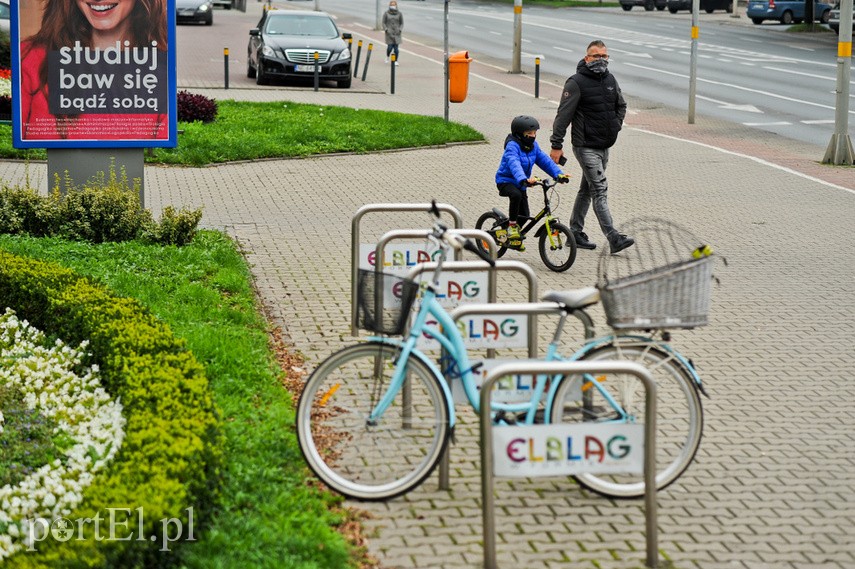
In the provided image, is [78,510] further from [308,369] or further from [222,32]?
[222,32]

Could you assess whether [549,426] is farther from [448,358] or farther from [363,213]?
[363,213]

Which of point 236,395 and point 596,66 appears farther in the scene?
point 596,66

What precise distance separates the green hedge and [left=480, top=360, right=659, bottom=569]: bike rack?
1157mm

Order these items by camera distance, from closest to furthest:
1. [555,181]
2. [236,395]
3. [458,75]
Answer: [236,395] → [555,181] → [458,75]

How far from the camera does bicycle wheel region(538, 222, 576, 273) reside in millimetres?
11461

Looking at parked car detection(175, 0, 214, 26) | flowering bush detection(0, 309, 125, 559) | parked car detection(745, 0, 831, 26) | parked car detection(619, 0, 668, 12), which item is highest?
parked car detection(619, 0, 668, 12)

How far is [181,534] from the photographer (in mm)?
5094

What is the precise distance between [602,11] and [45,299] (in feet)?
186

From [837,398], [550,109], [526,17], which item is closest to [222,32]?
[526,17]

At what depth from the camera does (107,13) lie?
12531 millimetres

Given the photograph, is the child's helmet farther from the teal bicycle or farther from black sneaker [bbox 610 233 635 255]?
the teal bicycle

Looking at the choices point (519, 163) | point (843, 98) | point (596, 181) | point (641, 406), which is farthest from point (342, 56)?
point (641, 406)

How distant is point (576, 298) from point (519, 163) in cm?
566

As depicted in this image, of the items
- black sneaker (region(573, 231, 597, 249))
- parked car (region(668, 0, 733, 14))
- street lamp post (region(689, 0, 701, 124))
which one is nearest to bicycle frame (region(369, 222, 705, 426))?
black sneaker (region(573, 231, 597, 249))
